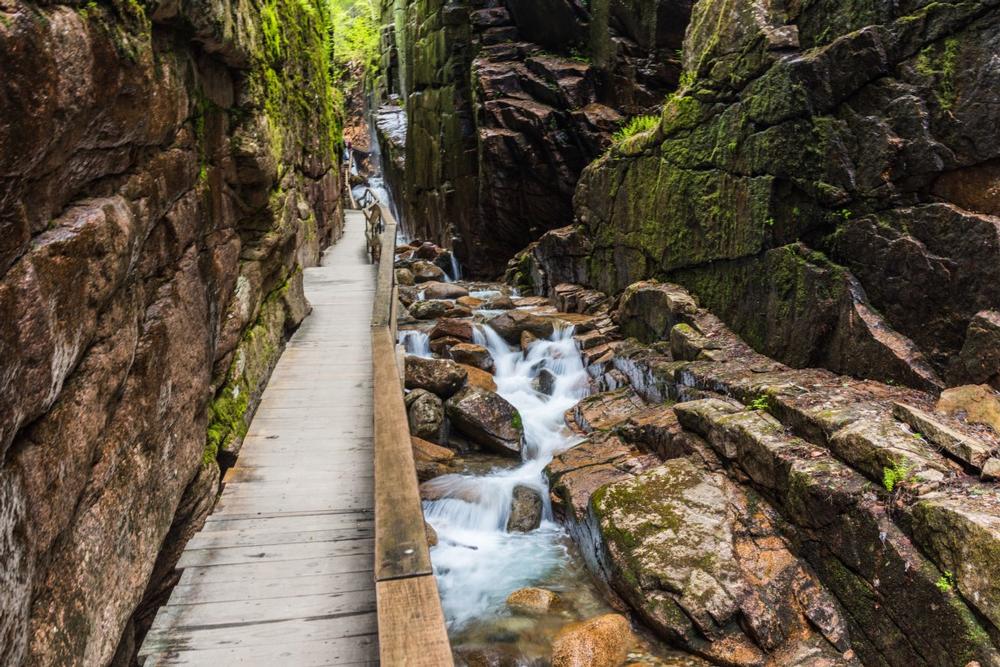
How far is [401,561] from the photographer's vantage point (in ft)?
11.4

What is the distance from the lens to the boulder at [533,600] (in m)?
6.41

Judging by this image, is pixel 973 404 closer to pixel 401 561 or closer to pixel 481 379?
pixel 401 561

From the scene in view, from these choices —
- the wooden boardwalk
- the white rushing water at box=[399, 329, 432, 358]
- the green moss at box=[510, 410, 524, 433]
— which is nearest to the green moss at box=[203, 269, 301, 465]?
the wooden boardwalk

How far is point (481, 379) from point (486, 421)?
1.98 metres

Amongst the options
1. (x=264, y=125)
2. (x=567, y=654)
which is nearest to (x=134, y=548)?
(x=567, y=654)

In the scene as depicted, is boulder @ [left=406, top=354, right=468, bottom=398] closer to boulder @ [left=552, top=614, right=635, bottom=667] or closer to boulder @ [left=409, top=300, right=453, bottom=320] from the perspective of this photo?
boulder @ [left=552, top=614, right=635, bottom=667]

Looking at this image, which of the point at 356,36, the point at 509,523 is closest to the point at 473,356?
the point at 509,523

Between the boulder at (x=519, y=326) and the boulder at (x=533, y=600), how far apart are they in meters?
7.74

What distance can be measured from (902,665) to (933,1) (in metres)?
7.34

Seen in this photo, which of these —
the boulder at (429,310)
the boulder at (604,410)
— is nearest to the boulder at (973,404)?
the boulder at (604,410)

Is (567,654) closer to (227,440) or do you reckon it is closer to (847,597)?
(847,597)

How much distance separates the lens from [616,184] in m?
14.7

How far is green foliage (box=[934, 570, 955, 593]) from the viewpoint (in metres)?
4.69

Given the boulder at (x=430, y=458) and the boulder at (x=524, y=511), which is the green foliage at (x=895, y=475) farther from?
the boulder at (x=430, y=458)
